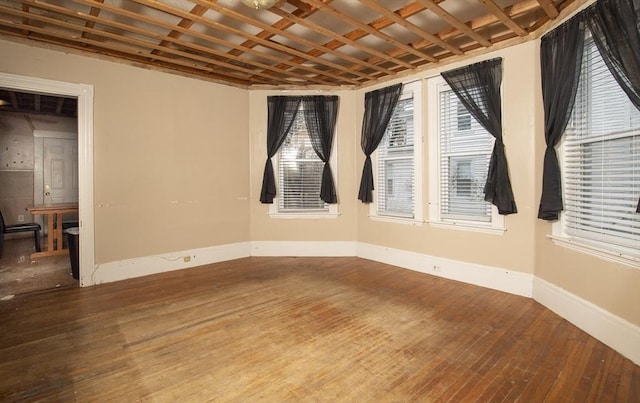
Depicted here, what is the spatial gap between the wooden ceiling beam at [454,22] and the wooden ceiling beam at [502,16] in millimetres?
272

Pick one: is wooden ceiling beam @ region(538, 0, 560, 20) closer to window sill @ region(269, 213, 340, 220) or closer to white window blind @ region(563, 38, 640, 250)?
white window blind @ region(563, 38, 640, 250)

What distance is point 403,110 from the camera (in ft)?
14.7

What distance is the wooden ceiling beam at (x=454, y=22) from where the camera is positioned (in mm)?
2662

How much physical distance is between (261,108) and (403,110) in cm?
224

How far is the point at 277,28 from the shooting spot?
313 centimetres

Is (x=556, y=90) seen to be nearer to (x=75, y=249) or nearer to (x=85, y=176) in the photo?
(x=85, y=176)

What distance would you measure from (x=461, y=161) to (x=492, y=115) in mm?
642

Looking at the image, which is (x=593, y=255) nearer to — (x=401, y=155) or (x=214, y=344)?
(x=401, y=155)

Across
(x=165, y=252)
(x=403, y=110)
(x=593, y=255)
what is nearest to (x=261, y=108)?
(x=403, y=110)

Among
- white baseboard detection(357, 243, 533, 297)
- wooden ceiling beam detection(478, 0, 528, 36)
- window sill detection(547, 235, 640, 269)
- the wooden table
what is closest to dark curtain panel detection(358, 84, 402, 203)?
white baseboard detection(357, 243, 533, 297)

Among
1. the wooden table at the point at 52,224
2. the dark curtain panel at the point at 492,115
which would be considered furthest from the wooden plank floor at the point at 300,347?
the wooden table at the point at 52,224

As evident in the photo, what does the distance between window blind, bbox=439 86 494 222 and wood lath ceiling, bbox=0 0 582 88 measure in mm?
700

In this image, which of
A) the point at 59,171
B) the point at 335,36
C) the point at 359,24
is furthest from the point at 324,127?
the point at 59,171

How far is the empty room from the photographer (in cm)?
215
